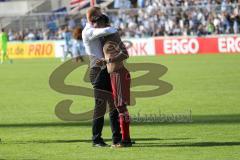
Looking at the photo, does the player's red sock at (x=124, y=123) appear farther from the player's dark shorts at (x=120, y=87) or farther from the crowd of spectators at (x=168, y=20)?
the crowd of spectators at (x=168, y=20)

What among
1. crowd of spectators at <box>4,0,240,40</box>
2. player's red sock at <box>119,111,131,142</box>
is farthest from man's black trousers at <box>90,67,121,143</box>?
crowd of spectators at <box>4,0,240,40</box>

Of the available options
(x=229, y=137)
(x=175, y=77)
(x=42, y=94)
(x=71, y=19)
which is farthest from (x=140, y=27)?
(x=229, y=137)

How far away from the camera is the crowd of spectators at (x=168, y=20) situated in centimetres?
4512

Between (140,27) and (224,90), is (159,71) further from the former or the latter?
(140,27)

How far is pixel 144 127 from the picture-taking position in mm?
14508

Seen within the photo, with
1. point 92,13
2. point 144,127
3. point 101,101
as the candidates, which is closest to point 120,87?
point 101,101

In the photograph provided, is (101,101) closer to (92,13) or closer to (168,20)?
(92,13)

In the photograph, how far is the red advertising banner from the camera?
141 feet

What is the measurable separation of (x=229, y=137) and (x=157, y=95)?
332 inches

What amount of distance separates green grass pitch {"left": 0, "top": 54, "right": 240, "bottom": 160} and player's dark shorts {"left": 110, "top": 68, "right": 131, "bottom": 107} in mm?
770

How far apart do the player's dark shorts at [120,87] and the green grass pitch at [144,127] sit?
770 mm

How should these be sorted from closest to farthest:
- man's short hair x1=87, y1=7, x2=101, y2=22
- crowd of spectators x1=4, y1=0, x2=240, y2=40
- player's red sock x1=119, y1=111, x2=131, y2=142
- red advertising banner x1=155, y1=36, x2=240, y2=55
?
1. man's short hair x1=87, y1=7, x2=101, y2=22
2. player's red sock x1=119, y1=111, x2=131, y2=142
3. red advertising banner x1=155, y1=36, x2=240, y2=55
4. crowd of spectators x1=4, y1=0, x2=240, y2=40

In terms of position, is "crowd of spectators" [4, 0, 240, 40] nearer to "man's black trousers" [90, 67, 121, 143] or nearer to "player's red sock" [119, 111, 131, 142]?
"man's black trousers" [90, 67, 121, 143]

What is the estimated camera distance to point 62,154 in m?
11.2
